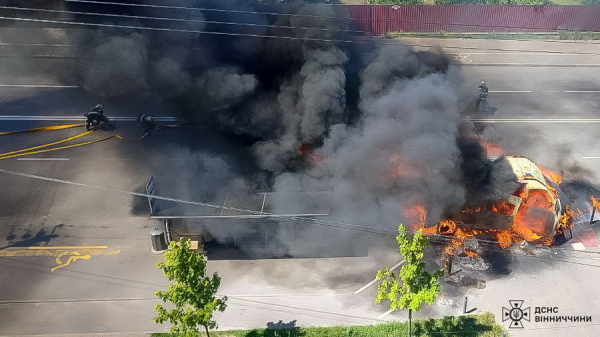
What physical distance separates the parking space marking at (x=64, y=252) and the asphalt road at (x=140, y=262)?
0.11 feet

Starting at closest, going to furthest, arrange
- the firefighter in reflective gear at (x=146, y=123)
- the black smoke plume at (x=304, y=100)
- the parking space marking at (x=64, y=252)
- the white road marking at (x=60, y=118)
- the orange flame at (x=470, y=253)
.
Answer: the orange flame at (x=470, y=253) < the black smoke plume at (x=304, y=100) < the parking space marking at (x=64, y=252) < the firefighter in reflective gear at (x=146, y=123) < the white road marking at (x=60, y=118)

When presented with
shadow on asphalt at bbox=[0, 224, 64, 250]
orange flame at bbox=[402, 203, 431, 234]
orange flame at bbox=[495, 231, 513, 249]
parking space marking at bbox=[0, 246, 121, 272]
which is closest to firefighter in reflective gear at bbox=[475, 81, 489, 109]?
orange flame at bbox=[495, 231, 513, 249]

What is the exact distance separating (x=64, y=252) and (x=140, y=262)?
2.65 metres

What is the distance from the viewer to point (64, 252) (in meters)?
15.7

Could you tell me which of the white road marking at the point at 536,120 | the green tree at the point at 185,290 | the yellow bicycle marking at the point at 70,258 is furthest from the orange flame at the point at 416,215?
the yellow bicycle marking at the point at 70,258

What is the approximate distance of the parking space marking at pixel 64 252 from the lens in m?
15.5

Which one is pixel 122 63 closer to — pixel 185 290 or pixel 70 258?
pixel 70 258

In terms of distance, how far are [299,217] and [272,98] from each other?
5458 mm

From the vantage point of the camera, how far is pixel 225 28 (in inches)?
762

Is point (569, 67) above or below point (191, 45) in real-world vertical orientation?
above

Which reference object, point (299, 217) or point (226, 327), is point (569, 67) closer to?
point (299, 217)

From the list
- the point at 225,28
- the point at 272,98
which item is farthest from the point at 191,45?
the point at 272,98

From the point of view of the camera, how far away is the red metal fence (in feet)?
106

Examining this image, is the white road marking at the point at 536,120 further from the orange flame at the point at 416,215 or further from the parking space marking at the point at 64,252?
the parking space marking at the point at 64,252
